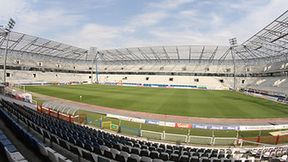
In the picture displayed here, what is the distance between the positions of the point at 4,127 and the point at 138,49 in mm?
61629

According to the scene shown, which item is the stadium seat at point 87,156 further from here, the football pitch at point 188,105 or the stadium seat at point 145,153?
the football pitch at point 188,105

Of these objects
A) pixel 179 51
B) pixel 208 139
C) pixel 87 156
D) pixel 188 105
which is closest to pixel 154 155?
pixel 87 156

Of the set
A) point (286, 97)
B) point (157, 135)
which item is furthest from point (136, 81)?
point (157, 135)

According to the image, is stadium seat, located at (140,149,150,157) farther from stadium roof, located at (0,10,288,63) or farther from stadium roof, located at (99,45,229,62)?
stadium roof, located at (99,45,229,62)

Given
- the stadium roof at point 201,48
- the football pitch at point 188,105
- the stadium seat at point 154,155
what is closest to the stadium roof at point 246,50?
the stadium roof at point 201,48

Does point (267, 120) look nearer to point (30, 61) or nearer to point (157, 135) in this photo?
point (157, 135)

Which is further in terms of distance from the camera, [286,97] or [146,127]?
[286,97]

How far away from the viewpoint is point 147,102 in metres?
35.0

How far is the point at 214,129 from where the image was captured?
64.5 feet

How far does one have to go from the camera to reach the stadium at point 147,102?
8594 mm

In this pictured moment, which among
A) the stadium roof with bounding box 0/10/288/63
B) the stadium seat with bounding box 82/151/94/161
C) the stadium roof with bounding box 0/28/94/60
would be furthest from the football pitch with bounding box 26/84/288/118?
the stadium seat with bounding box 82/151/94/161

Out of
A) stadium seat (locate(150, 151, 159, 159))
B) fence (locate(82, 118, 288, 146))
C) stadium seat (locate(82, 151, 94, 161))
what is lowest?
fence (locate(82, 118, 288, 146))

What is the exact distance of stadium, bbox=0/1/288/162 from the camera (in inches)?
338

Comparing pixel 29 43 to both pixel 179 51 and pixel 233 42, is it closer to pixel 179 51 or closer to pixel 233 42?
pixel 179 51
